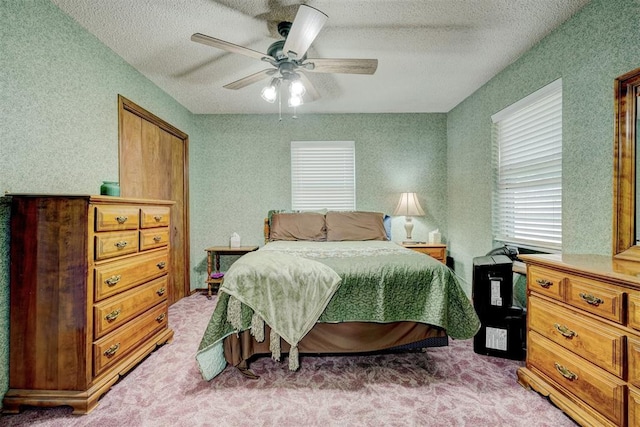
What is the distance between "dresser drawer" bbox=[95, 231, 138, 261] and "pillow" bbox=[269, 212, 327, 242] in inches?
65.7

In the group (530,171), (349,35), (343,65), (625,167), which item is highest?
(349,35)

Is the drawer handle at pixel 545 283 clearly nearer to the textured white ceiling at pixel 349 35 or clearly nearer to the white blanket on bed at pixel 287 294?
the white blanket on bed at pixel 287 294

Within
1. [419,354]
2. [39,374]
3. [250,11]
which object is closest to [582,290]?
[419,354]

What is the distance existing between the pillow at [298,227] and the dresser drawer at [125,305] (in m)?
1.40

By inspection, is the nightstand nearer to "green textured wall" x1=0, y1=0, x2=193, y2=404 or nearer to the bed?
"green textured wall" x1=0, y1=0, x2=193, y2=404

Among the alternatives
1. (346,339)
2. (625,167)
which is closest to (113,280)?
(346,339)

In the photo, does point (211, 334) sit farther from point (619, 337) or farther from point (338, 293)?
point (619, 337)

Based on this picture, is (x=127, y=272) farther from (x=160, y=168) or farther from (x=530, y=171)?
(x=530, y=171)

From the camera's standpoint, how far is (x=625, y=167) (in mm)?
1746

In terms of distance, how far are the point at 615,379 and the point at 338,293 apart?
137cm

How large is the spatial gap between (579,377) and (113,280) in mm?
2618

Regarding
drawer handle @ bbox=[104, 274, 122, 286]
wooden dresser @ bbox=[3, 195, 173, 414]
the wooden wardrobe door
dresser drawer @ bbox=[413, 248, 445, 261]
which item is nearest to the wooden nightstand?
dresser drawer @ bbox=[413, 248, 445, 261]

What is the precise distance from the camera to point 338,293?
76.8 inches

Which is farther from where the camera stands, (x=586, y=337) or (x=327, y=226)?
(x=327, y=226)
